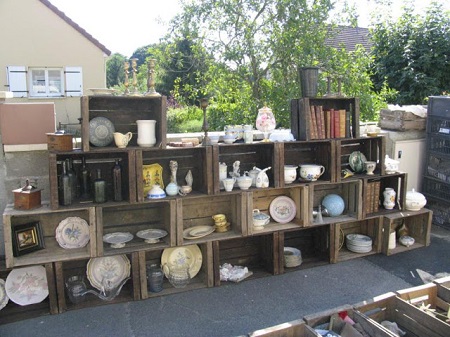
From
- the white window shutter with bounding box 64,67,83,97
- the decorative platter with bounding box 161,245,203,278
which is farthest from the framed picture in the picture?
the white window shutter with bounding box 64,67,83,97

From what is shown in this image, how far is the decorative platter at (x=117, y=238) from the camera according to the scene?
125 inches

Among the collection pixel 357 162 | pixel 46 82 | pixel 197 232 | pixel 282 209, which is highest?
pixel 46 82

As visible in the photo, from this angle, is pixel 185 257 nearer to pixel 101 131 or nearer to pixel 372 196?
pixel 101 131

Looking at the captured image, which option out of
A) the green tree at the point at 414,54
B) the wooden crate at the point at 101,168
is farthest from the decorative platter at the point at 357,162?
the green tree at the point at 414,54

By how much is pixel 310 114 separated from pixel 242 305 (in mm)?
1735

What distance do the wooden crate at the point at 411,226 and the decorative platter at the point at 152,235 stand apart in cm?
217

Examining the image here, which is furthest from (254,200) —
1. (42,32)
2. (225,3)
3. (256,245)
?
(42,32)

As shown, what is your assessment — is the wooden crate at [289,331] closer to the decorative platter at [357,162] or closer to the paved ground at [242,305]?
the paved ground at [242,305]

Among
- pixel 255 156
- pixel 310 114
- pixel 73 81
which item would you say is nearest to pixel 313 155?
pixel 310 114

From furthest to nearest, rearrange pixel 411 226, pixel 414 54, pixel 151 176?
pixel 414 54 → pixel 411 226 → pixel 151 176

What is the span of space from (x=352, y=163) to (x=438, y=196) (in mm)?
1527

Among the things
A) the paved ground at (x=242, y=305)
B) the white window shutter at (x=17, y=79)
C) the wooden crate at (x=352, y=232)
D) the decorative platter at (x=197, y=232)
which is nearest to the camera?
the paved ground at (x=242, y=305)

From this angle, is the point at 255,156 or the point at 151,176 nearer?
the point at 151,176

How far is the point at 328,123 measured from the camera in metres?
3.77
